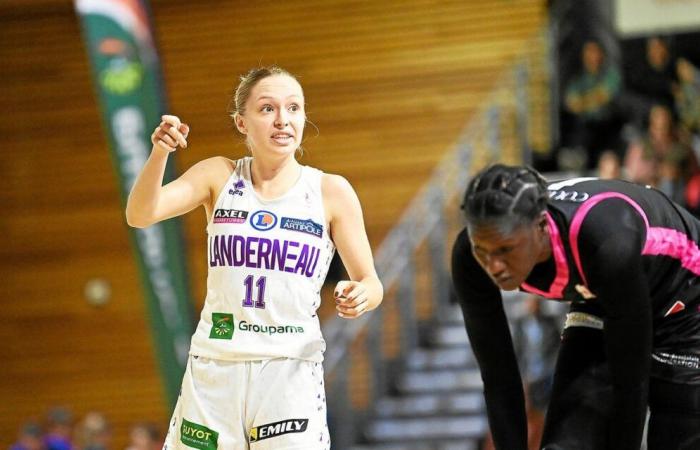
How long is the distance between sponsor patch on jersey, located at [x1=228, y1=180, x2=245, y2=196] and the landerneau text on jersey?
0.18m

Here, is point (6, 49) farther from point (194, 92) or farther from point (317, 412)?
point (317, 412)

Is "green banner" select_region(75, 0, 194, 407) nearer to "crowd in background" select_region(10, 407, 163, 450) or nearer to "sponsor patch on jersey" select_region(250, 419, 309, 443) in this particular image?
"crowd in background" select_region(10, 407, 163, 450)

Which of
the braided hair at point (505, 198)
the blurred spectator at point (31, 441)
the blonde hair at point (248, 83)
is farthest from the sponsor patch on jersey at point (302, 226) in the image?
the blurred spectator at point (31, 441)

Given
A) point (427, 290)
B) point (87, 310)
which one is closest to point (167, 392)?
point (427, 290)

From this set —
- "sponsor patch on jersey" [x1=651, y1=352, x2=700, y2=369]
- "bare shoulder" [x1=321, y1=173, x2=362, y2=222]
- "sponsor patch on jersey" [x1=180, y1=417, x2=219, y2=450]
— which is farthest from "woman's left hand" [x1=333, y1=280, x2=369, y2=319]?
"sponsor patch on jersey" [x1=651, y1=352, x2=700, y2=369]

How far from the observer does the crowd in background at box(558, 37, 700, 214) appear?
11.7 meters

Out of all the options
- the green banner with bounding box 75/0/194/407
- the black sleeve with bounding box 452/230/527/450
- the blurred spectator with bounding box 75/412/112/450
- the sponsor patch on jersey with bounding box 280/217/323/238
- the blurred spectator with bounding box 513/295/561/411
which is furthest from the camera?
the blurred spectator with bounding box 75/412/112/450

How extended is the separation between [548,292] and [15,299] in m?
13.1

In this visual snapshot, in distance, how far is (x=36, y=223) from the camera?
15.6 meters

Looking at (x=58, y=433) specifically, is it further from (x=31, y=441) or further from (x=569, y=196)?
(x=569, y=196)

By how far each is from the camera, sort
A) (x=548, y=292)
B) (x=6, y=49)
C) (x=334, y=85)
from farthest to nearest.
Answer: (x=6, y=49)
(x=334, y=85)
(x=548, y=292)

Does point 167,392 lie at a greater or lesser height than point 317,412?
lesser

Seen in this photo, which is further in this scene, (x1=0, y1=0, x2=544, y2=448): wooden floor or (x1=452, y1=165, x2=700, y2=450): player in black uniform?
(x1=0, y1=0, x2=544, y2=448): wooden floor

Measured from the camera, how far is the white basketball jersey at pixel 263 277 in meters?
4.00
